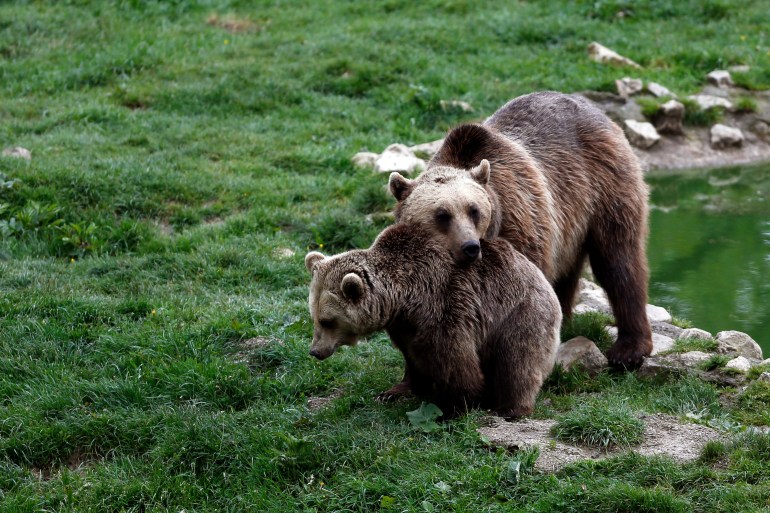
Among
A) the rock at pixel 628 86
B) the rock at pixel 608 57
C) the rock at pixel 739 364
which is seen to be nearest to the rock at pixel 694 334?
the rock at pixel 739 364

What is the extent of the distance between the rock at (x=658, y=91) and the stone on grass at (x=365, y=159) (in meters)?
4.93

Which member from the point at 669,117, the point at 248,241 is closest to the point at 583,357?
the point at 248,241

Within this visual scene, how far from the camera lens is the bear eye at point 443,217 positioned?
6.31 meters

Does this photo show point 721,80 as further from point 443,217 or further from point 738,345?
point 443,217

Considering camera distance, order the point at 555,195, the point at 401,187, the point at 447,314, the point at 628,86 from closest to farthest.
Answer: the point at 447,314
the point at 401,187
the point at 555,195
the point at 628,86

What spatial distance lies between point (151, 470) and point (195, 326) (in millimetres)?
1940

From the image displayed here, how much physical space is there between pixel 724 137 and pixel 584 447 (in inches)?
385

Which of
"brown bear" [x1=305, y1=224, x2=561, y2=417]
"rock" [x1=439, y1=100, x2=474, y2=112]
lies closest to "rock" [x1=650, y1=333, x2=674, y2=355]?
"brown bear" [x1=305, y1=224, x2=561, y2=417]

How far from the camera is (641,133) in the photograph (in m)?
13.7

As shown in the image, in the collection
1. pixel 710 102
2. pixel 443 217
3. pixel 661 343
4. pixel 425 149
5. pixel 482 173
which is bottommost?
pixel 710 102

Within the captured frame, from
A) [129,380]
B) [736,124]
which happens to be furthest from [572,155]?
[736,124]

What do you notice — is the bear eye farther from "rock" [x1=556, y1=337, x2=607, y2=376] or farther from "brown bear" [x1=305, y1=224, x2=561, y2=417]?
"rock" [x1=556, y1=337, x2=607, y2=376]

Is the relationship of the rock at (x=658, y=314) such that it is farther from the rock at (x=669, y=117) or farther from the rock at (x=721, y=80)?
the rock at (x=721, y=80)

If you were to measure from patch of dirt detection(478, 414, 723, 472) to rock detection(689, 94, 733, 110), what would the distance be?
9321 millimetres
